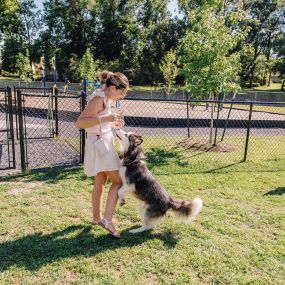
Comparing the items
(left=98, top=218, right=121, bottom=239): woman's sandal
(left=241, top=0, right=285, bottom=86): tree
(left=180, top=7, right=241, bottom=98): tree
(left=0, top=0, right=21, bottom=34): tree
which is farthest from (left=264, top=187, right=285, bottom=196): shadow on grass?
(left=0, top=0, right=21, bottom=34): tree

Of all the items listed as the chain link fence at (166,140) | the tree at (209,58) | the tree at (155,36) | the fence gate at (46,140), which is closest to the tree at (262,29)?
the tree at (155,36)

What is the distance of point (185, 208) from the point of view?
12.5 feet

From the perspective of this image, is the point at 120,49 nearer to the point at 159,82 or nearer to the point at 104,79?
the point at 159,82

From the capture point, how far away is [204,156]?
7.93 m

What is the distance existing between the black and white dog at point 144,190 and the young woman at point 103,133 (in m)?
0.11

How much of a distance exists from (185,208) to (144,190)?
54cm

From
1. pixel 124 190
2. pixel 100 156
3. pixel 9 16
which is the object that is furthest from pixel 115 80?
pixel 9 16

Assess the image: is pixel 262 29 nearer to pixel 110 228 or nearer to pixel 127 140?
pixel 127 140

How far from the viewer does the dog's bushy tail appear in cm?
381

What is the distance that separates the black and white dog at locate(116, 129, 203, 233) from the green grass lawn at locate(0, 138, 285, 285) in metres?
0.27

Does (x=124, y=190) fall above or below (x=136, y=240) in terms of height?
above

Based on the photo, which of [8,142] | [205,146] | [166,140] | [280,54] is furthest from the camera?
[280,54]

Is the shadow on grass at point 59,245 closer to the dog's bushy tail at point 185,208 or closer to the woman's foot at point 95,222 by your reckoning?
the woman's foot at point 95,222

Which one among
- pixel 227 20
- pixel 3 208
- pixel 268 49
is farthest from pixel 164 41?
pixel 3 208
